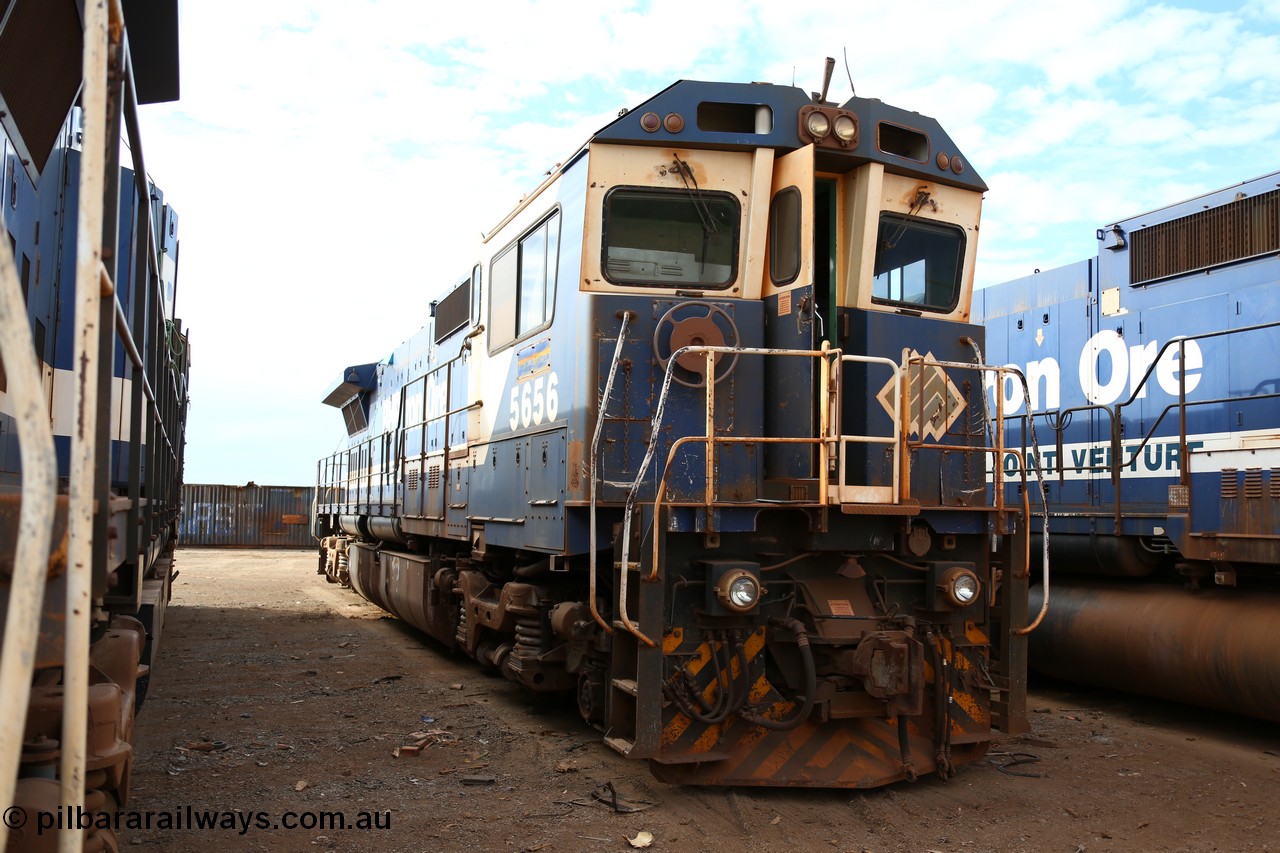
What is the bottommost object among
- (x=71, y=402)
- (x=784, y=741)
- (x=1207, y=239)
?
(x=784, y=741)

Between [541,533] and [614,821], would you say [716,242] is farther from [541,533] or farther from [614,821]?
[614,821]

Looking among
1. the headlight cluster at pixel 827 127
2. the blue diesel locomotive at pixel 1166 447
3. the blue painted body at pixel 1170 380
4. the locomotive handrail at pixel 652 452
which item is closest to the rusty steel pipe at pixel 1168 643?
the blue diesel locomotive at pixel 1166 447

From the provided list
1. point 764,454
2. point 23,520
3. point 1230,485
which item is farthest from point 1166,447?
point 23,520

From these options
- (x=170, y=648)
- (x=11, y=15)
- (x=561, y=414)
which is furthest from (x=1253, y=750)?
(x=170, y=648)

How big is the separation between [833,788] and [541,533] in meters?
2.26

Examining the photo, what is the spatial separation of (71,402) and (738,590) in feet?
10.6

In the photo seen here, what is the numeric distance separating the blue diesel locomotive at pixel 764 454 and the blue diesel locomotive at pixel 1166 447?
122 centimetres

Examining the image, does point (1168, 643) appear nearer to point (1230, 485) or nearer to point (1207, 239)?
point (1230, 485)

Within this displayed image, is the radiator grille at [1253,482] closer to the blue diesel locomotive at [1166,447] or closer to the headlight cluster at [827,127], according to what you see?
the blue diesel locomotive at [1166,447]

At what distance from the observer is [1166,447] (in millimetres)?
8266

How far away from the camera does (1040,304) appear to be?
32.3ft

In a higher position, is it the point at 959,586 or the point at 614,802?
the point at 959,586

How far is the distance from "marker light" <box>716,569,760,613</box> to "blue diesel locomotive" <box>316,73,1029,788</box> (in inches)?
0.5

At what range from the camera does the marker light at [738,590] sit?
17.6 ft
